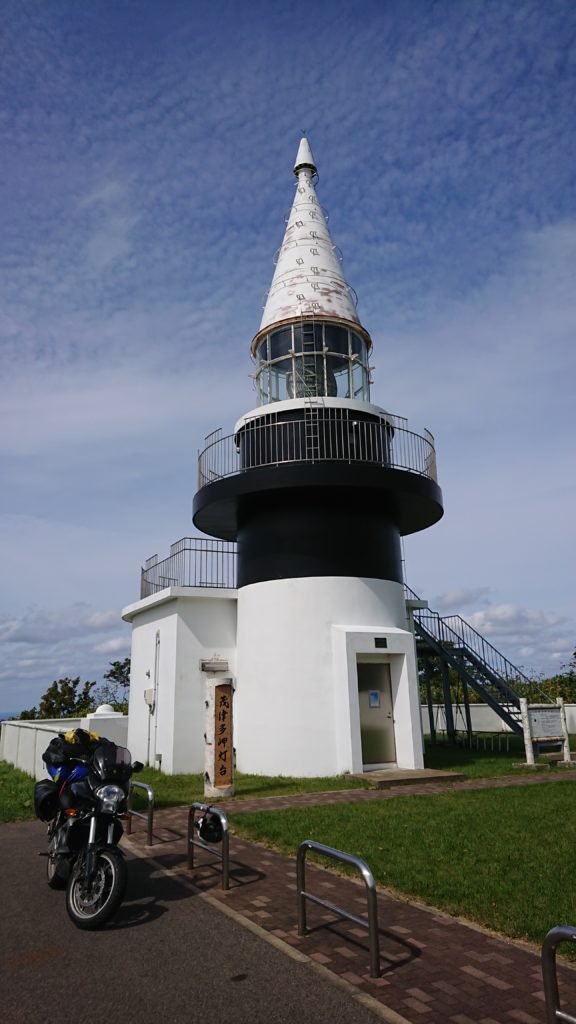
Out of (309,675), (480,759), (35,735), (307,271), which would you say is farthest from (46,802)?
(307,271)

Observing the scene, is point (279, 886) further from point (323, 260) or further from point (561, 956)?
point (323, 260)

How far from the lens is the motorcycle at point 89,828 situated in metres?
6.09

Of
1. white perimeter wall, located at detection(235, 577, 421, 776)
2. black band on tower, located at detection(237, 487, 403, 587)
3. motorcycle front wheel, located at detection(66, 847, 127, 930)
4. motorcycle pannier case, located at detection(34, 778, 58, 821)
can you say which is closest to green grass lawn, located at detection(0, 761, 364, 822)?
white perimeter wall, located at detection(235, 577, 421, 776)

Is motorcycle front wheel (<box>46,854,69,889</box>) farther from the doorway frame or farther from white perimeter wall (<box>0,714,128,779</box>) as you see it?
the doorway frame

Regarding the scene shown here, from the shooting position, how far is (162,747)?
57.3 feet

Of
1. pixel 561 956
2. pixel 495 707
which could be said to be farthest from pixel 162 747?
pixel 561 956

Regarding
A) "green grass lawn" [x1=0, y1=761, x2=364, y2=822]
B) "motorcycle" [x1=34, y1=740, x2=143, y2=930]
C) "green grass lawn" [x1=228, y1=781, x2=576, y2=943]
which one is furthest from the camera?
"green grass lawn" [x1=0, y1=761, x2=364, y2=822]

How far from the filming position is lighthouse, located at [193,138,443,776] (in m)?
15.9

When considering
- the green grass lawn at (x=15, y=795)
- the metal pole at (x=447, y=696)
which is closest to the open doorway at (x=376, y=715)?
the metal pole at (x=447, y=696)

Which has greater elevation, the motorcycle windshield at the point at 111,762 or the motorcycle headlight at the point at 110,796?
the motorcycle windshield at the point at 111,762

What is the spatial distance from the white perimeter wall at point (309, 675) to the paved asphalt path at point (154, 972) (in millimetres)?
8874

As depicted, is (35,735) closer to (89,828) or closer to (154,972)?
(89,828)

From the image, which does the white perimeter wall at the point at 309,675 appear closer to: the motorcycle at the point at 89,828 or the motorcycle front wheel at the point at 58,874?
the motorcycle at the point at 89,828

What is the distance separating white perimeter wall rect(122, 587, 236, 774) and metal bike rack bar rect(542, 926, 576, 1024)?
1392 cm
